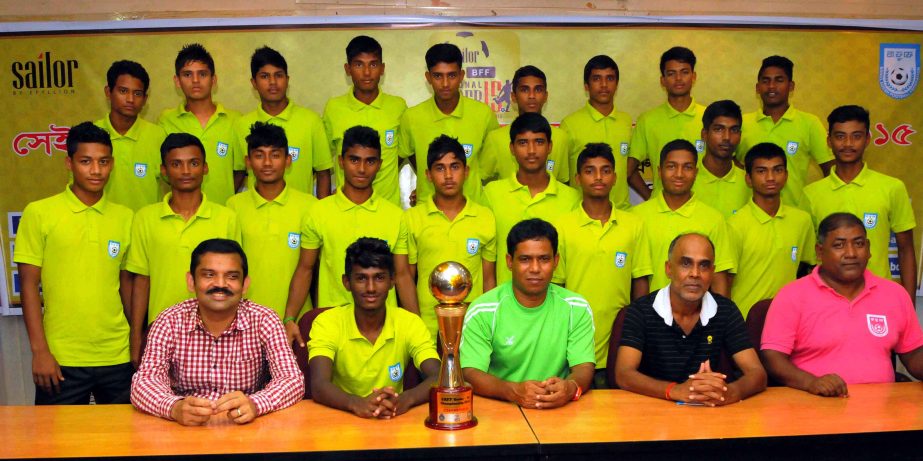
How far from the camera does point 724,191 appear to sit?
4824 mm

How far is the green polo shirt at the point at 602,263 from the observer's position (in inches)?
165

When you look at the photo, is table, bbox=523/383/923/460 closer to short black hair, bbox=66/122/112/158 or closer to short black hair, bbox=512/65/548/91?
short black hair, bbox=66/122/112/158

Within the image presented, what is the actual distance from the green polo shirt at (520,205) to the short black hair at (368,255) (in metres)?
1.19

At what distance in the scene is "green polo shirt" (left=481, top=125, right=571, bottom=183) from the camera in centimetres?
500

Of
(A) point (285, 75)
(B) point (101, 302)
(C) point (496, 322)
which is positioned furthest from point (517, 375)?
(A) point (285, 75)

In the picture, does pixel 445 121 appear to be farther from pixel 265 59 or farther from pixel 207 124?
pixel 207 124

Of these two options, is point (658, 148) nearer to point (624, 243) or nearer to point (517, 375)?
point (624, 243)

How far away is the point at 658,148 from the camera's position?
5.16 metres

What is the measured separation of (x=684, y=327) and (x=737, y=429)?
73 centimetres

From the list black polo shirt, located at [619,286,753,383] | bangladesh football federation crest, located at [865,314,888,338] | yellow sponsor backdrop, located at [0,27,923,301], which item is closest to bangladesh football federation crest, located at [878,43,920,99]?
yellow sponsor backdrop, located at [0,27,923,301]

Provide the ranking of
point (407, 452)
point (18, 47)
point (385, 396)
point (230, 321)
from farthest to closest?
point (18, 47), point (230, 321), point (385, 396), point (407, 452)

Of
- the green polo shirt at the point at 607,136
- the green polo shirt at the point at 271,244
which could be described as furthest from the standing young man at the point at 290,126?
the green polo shirt at the point at 607,136

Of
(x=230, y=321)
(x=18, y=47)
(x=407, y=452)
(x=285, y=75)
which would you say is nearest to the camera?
(x=407, y=452)

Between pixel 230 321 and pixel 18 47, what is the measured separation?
288cm
